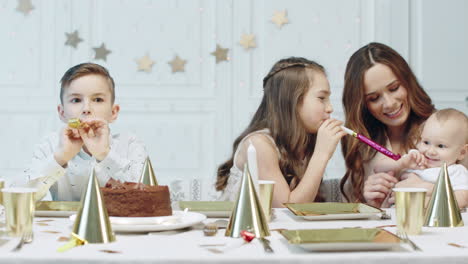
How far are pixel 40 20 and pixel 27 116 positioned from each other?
23.8 inches

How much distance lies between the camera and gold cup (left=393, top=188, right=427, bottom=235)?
1104mm

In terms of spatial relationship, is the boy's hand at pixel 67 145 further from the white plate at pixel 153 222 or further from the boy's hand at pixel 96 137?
the white plate at pixel 153 222

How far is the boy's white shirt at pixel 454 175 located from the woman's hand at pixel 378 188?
0.11 meters

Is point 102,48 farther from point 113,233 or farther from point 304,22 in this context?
point 113,233

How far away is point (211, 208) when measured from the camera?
4.68ft

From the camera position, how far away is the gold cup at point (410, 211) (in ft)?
3.62

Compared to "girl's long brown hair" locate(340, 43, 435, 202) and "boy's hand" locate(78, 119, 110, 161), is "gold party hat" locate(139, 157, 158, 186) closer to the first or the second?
"boy's hand" locate(78, 119, 110, 161)

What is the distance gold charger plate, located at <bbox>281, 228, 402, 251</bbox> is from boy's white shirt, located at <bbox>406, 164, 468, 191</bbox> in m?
0.88

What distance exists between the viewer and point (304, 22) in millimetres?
3361

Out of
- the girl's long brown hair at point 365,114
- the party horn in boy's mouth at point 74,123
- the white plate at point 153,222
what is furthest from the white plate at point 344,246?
the party horn in boy's mouth at point 74,123

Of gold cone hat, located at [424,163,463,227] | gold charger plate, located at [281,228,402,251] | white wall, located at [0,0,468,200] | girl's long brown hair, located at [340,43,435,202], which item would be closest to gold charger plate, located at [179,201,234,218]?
gold charger plate, located at [281,228,402,251]

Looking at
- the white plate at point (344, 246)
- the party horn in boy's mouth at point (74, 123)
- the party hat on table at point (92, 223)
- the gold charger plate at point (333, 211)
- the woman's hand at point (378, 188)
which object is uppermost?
the party horn in boy's mouth at point (74, 123)

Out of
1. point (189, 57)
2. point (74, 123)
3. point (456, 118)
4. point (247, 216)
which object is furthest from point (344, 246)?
point (189, 57)

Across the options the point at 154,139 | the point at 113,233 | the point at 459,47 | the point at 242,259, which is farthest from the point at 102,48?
the point at 242,259
